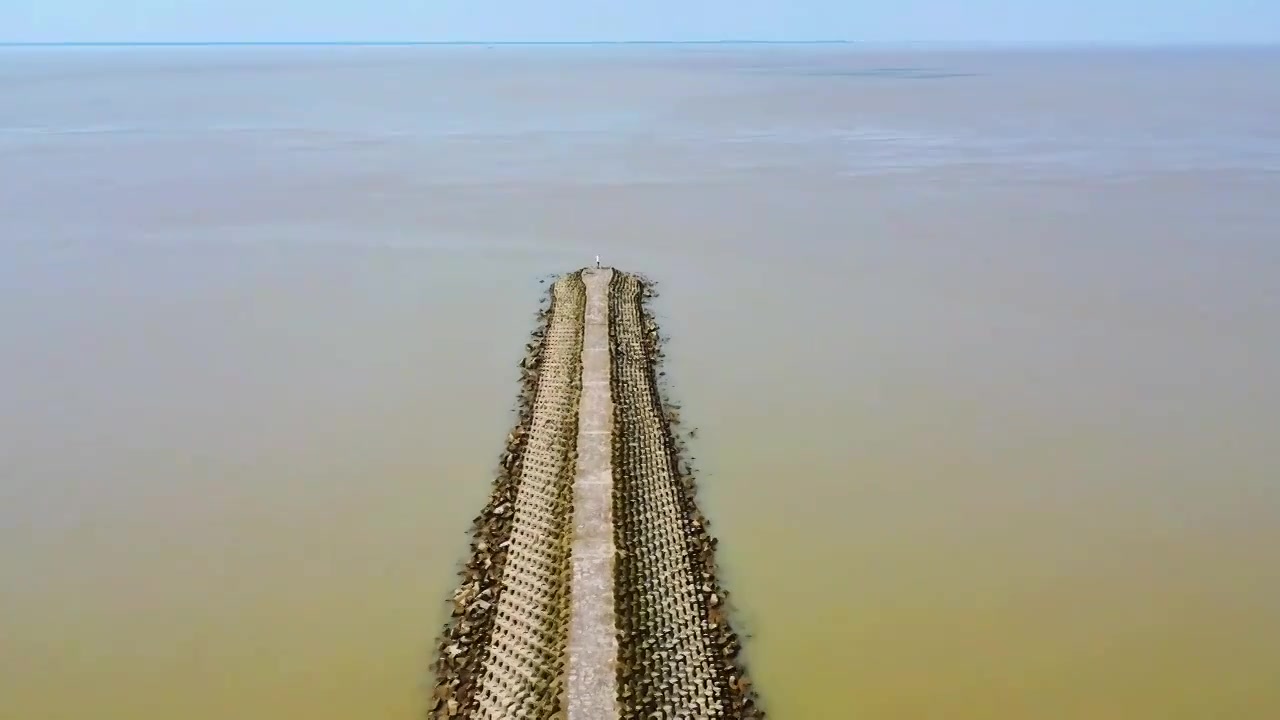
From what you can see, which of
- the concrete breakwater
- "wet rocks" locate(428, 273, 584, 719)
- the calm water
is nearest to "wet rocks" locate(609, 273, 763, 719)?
the concrete breakwater

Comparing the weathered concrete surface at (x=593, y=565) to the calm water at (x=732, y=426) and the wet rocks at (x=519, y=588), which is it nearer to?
the wet rocks at (x=519, y=588)

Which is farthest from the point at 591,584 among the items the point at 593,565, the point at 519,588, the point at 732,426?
the point at 732,426

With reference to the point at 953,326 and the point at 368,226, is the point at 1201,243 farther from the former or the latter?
the point at 368,226

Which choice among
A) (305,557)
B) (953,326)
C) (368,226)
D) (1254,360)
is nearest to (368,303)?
(368,226)

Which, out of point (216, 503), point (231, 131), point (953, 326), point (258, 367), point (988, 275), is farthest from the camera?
point (231, 131)

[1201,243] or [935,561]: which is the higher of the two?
[1201,243]

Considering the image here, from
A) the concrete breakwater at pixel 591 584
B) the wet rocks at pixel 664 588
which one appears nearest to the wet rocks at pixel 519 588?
the concrete breakwater at pixel 591 584
